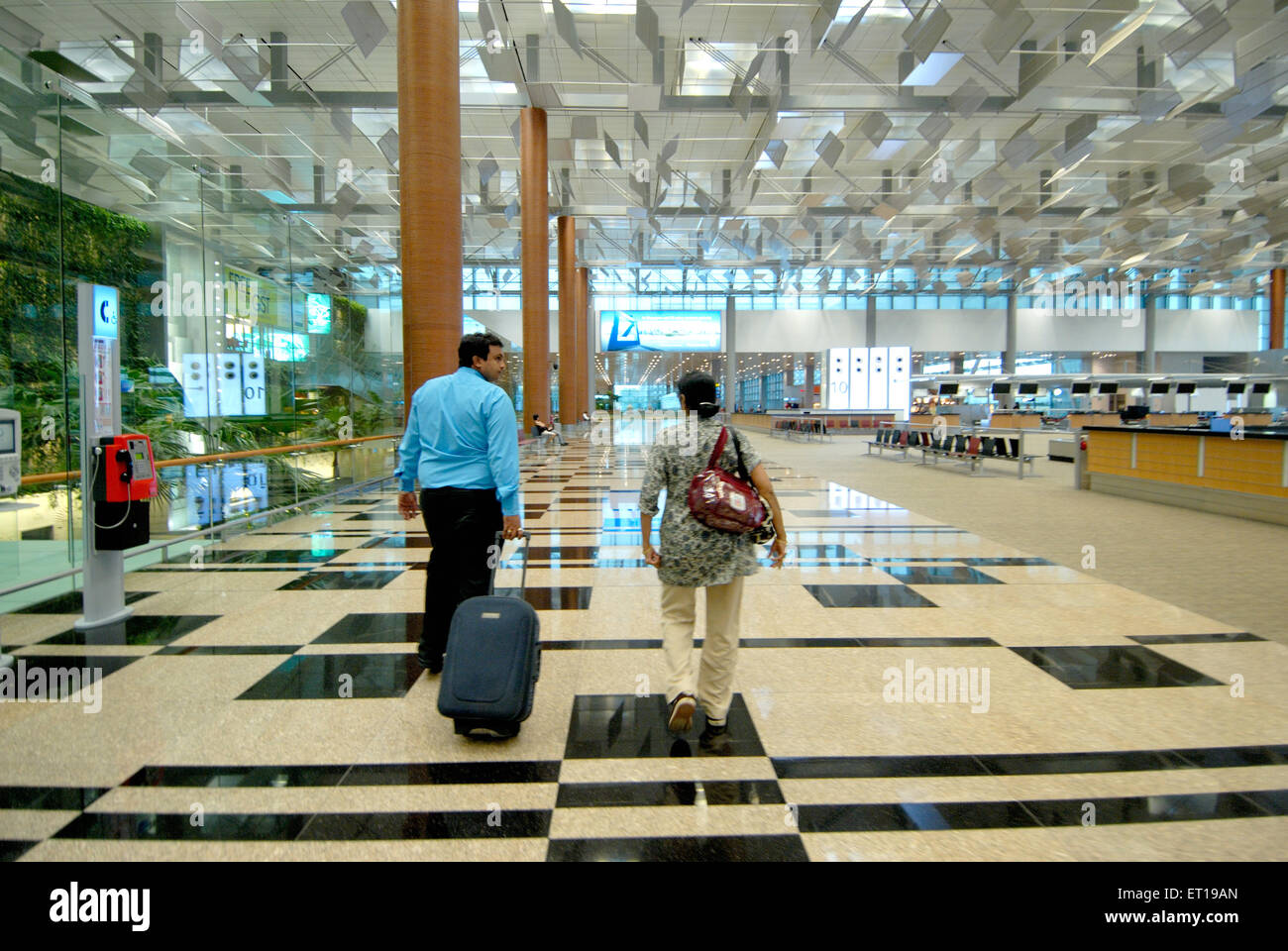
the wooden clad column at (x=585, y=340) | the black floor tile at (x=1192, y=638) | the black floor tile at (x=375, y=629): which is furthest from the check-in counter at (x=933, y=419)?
the black floor tile at (x=375, y=629)

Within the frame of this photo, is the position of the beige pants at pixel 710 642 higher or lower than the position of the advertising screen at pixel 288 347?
lower

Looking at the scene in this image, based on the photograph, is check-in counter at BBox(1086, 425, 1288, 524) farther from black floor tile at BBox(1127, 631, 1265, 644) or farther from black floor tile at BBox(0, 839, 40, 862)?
black floor tile at BBox(0, 839, 40, 862)

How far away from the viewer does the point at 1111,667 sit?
402 centimetres

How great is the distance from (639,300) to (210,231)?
40258 mm

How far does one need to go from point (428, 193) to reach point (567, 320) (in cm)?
2125

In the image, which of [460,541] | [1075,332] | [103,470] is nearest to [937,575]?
[460,541]

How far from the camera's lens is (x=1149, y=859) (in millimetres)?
2324

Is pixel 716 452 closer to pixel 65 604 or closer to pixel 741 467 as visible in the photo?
pixel 741 467

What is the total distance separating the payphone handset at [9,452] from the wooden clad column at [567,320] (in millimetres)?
25225

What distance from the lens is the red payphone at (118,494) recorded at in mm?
4629

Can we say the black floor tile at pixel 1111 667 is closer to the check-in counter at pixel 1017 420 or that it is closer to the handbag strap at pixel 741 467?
the handbag strap at pixel 741 467

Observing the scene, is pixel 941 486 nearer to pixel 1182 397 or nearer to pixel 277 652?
pixel 277 652
